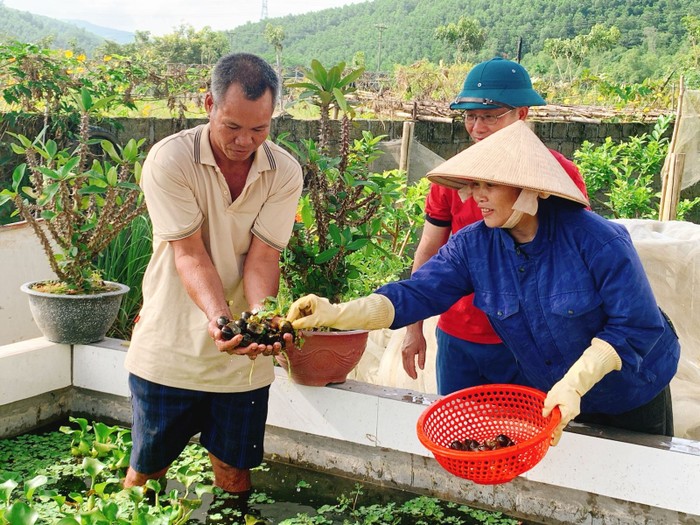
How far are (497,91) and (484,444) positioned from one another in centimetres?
123

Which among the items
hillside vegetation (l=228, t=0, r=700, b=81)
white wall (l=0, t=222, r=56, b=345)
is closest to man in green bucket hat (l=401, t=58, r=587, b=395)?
white wall (l=0, t=222, r=56, b=345)

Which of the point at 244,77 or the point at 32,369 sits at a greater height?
the point at 244,77

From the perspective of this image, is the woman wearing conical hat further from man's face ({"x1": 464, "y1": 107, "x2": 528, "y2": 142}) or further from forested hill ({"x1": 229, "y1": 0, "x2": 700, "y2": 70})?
forested hill ({"x1": 229, "y1": 0, "x2": 700, "y2": 70})

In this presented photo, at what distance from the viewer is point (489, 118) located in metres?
2.78

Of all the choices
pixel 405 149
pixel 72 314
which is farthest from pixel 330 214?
pixel 405 149

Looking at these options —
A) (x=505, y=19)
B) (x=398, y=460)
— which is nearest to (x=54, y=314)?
(x=398, y=460)

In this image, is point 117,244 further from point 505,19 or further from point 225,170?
point 505,19

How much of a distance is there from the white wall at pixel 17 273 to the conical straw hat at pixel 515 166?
3.03 m

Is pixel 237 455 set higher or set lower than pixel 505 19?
lower

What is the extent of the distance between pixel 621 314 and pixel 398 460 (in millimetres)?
1425

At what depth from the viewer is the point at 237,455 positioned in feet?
9.59

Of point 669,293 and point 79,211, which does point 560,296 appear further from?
point 79,211

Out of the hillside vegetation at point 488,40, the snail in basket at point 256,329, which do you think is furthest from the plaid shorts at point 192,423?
the hillside vegetation at point 488,40

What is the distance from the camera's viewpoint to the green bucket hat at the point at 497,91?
2.74m
